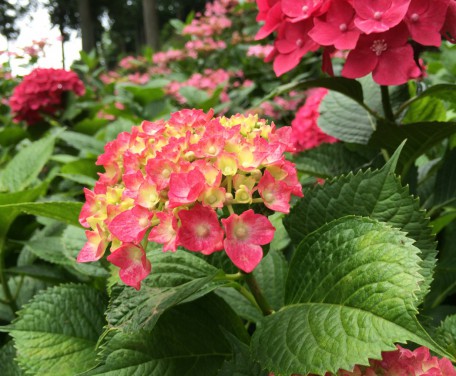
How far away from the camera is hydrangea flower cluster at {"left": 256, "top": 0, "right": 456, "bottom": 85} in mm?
925

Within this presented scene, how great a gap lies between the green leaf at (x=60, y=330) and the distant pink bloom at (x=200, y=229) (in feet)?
1.18

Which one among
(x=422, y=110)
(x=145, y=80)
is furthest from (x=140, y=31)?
(x=422, y=110)

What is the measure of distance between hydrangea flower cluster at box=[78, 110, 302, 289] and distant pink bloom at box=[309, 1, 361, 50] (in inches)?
11.3

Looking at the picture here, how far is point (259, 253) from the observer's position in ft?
2.14

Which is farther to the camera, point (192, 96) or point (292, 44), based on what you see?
point (192, 96)

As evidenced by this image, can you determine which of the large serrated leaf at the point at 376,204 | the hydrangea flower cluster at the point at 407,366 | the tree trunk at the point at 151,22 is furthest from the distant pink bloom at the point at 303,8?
the tree trunk at the point at 151,22

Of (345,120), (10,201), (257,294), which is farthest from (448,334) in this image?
(10,201)

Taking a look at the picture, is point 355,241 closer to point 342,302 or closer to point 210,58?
point 342,302

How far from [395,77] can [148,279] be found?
1.93ft

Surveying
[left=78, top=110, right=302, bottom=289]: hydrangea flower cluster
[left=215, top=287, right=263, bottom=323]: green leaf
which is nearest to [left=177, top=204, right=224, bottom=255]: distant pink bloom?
[left=78, top=110, right=302, bottom=289]: hydrangea flower cluster

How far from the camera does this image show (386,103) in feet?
3.60

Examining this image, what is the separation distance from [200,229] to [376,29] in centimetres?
52

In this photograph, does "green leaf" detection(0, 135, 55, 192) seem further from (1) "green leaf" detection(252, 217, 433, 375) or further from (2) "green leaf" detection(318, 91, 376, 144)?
(1) "green leaf" detection(252, 217, 433, 375)

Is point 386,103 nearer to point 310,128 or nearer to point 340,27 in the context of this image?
point 340,27
